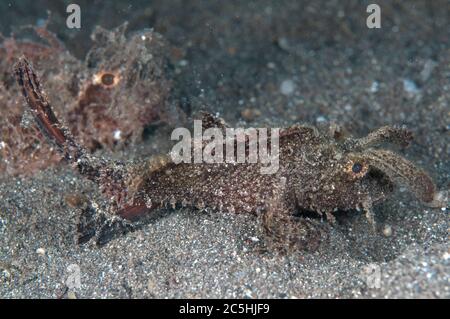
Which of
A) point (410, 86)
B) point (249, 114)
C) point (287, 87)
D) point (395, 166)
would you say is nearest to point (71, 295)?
point (395, 166)

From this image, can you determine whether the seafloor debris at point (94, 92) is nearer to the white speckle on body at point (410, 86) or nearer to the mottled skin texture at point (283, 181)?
the mottled skin texture at point (283, 181)

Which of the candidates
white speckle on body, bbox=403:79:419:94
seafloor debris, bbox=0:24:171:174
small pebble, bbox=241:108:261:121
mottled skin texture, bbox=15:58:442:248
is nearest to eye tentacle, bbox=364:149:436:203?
mottled skin texture, bbox=15:58:442:248

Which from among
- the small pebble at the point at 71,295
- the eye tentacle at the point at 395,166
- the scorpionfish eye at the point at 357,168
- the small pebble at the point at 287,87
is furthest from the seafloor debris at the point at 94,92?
the eye tentacle at the point at 395,166

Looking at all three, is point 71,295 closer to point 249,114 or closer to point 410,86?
point 249,114

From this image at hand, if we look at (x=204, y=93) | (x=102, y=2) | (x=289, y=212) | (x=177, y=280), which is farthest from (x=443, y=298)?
(x=102, y=2)

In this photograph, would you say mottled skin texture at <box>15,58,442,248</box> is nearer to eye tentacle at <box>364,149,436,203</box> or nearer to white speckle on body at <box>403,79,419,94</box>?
eye tentacle at <box>364,149,436,203</box>
